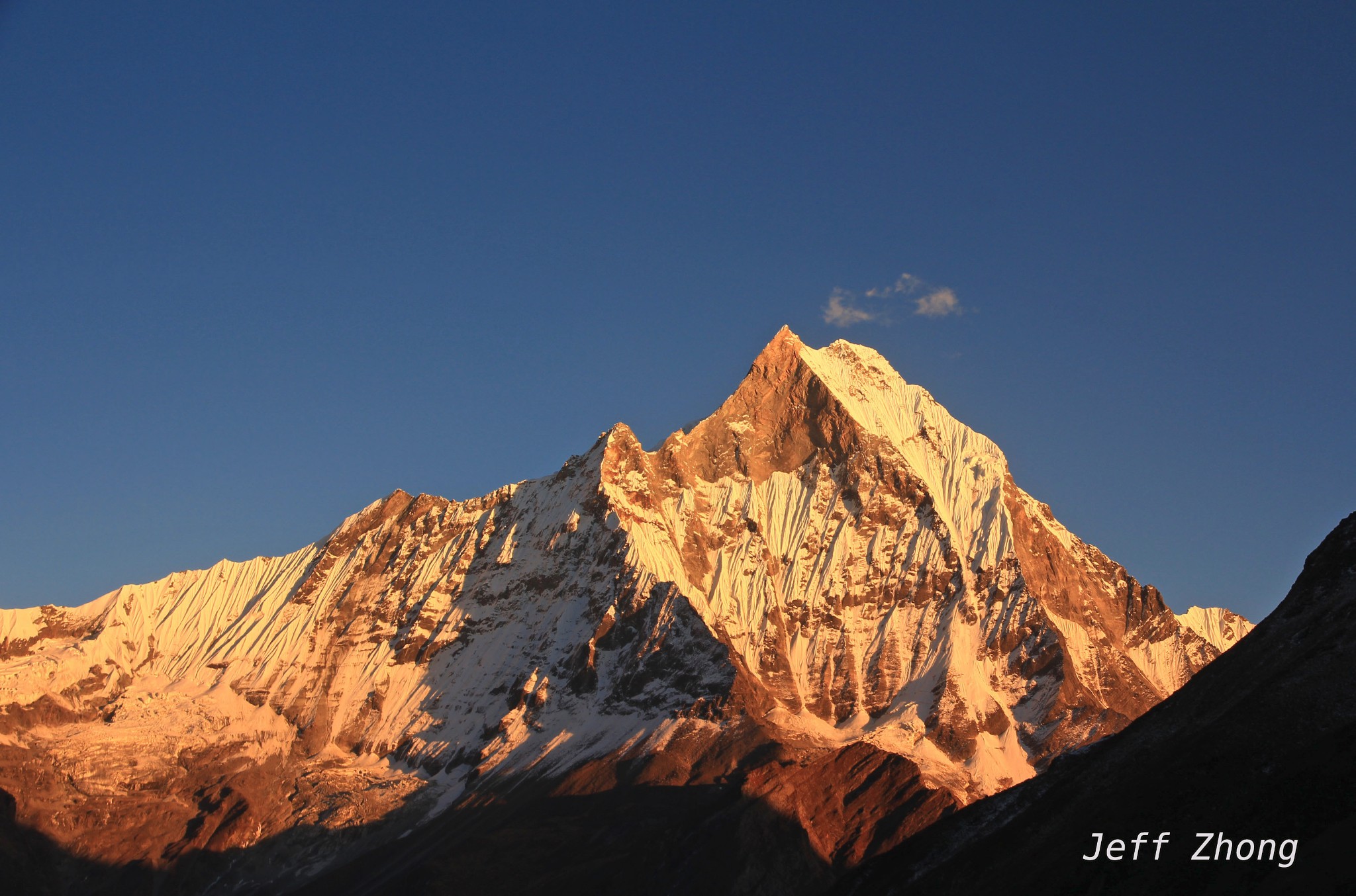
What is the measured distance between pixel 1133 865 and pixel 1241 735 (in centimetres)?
1696

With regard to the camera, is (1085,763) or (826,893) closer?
(1085,763)

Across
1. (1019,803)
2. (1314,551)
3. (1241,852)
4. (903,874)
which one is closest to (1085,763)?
(1019,803)

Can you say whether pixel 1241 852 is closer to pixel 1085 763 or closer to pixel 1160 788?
pixel 1160 788

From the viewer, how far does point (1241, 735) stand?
381ft

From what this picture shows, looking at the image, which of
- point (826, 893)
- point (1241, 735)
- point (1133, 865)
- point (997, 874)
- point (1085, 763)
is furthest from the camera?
point (826, 893)

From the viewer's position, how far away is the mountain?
94625 mm

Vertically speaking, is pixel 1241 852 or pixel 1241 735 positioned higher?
pixel 1241 735

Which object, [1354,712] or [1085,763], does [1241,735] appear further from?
[1085,763]

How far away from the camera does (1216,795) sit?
10919cm

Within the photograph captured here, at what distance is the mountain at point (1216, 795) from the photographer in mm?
94625

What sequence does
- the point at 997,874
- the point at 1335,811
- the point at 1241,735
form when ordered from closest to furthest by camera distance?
the point at 1335,811, the point at 1241,735, the point at 997,874

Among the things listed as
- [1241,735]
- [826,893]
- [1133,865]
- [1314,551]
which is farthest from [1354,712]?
[826,893]

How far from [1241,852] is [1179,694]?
49426 mm

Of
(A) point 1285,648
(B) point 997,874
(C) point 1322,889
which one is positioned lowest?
(C) point 1322,889
